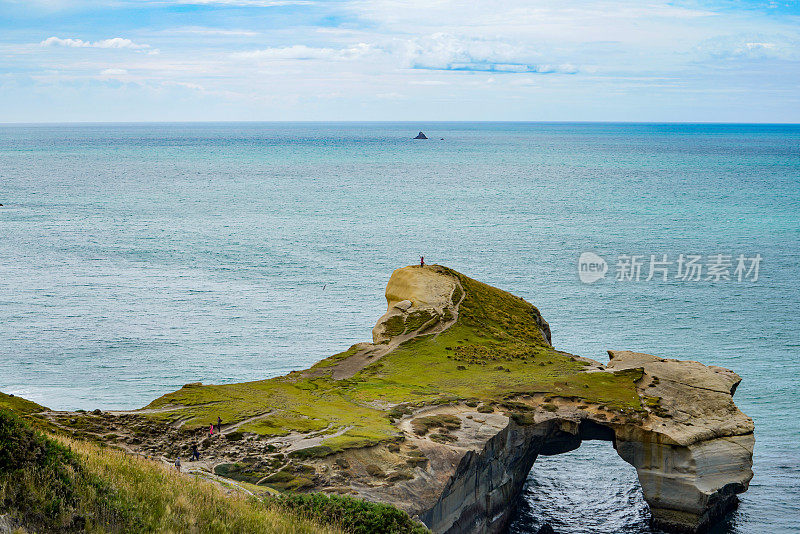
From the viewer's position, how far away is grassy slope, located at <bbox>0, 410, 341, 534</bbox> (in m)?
20.0

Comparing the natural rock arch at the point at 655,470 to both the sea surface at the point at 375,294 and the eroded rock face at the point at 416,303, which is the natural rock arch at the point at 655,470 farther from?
the eroded rock face at the point at 416,303

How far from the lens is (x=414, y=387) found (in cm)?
5006

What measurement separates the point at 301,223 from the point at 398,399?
102m

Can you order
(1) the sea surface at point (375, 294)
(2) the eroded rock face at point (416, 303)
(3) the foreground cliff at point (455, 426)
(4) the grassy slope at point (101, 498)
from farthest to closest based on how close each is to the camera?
1. (2) the eroded rock face at point (416, 303)
2. (1) the sea surface at point (375, 294)
3. (3) the foreground cliff at point (455, 426)
4. (4) the grassy slope at point (101, 498)

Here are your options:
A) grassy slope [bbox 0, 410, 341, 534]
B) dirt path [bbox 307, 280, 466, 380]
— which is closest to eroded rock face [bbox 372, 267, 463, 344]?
dirt path [bbox 307, 280, 466, 380]

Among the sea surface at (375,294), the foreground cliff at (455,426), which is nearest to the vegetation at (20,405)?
the foreground cliff at (455,426)

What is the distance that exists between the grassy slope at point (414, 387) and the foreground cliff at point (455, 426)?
15cm

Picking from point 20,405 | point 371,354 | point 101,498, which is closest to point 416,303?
point 371,354

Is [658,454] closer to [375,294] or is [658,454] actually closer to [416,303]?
[416,303]

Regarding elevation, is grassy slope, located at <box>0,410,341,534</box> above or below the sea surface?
above

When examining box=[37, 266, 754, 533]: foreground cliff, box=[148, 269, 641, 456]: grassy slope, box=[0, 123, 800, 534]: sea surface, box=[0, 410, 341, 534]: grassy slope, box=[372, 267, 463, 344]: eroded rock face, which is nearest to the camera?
box=[0, 410, 341, 534]: grassy slope

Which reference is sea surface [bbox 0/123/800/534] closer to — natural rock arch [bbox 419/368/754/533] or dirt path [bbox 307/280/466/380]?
natural rock arch [bbox 419/368/754/533]

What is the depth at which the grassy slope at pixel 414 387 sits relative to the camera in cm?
4269

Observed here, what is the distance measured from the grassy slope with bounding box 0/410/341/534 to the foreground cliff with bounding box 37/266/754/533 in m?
9.97
